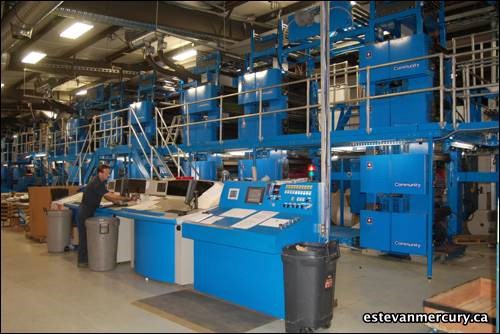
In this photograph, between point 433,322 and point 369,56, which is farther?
point 369,56

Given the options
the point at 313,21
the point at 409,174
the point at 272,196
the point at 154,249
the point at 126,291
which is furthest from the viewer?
the point at 313,21

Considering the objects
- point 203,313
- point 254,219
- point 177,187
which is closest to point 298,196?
point 254,219

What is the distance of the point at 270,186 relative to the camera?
470 centimetres

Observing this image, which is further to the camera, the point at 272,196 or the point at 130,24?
the point at 130,24

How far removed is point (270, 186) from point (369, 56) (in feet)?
10.9

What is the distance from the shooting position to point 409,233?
6223 millimetres

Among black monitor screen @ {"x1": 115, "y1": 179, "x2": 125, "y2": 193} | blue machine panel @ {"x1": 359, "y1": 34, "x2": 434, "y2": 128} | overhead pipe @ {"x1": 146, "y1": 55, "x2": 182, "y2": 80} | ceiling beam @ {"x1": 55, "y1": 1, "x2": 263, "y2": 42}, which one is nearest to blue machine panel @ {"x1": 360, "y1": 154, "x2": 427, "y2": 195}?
blue machine panel @ {"x1": 359, "y1": 34, "x2": 434, "y2": 128}

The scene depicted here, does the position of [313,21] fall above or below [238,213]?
above

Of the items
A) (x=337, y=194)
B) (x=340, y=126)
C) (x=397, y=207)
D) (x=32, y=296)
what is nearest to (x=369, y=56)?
(x=340, y=126)

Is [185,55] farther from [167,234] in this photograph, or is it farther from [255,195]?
[255,195]

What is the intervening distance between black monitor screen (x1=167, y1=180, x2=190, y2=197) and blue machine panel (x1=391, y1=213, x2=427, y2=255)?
3.37 meters

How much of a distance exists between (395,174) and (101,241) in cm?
472

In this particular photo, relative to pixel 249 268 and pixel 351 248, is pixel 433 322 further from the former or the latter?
pixel 351 248

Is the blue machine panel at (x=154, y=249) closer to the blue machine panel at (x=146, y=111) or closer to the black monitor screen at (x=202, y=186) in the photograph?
the black monitor screen at (x=202, y=186)
